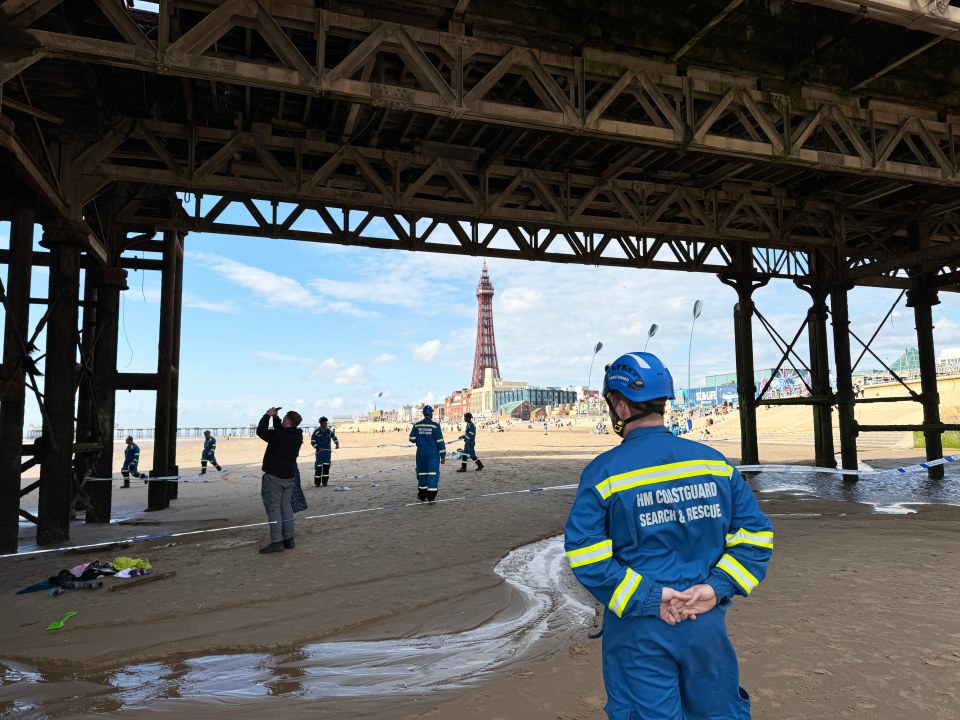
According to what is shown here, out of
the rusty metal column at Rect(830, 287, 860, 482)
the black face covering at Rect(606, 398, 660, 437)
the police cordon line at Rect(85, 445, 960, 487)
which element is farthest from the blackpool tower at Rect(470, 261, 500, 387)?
the black face covering at Rect(606, 398, 660, 437)

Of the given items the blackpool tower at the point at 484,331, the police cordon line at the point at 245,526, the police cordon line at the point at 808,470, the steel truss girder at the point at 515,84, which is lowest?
the police cordon line at the point at 245,526

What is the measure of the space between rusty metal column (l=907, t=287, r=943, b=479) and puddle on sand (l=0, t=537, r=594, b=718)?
13733 millimetres

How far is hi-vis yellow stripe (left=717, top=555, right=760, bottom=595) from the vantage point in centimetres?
216

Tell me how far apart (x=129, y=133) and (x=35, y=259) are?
4.14 m

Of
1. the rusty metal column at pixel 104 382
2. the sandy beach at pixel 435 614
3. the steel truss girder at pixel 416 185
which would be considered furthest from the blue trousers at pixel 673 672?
the rusty metal column at pixel 104 382

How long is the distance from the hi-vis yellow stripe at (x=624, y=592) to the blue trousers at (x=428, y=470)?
391 inches

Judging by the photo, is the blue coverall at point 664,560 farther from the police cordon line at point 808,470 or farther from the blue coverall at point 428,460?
the blue coverall at point 428,460

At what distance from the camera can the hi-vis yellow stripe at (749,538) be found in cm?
224

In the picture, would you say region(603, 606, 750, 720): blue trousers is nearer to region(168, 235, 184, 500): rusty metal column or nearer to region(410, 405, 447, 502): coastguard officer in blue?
region(410, 405, 447, 502): coastguard officer in blue

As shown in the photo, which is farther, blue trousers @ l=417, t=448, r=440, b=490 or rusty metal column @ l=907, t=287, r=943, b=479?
rusty metal column @ l=907, t=287, r=943, b=479

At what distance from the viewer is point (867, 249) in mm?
14469

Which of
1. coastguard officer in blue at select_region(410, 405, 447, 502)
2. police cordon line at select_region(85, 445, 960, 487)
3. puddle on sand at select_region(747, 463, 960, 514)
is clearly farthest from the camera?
coastguard officer in blue at select_region(410, 405, 447, 502)

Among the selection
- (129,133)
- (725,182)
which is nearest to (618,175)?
(725,182)

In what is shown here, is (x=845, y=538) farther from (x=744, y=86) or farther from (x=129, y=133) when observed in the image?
(x=129, y=133)
